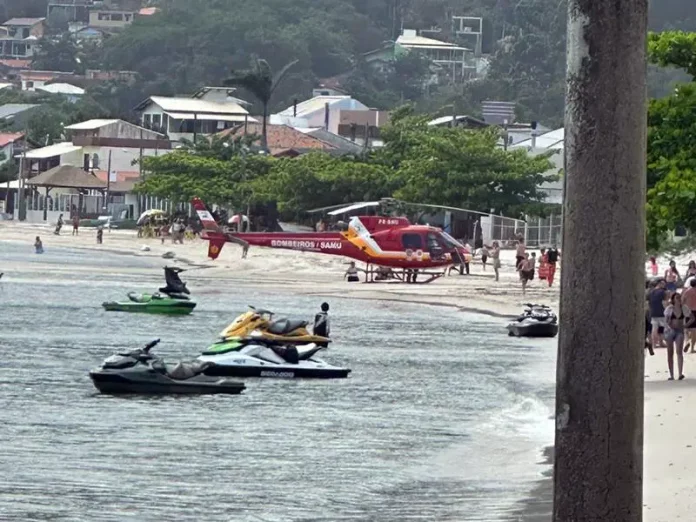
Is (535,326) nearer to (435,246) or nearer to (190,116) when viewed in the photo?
(435,246)

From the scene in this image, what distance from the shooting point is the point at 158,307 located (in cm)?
4509

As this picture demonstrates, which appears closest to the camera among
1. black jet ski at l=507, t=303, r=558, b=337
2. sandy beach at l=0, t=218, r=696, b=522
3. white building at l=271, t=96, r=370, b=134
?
sandy beach at l=0, t=218, r=696, b=522

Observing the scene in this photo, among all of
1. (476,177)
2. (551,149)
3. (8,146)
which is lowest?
(476,177)

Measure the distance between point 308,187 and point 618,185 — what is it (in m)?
78.9

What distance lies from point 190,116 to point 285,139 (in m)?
21.9

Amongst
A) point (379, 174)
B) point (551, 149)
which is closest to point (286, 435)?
point (379, 174)

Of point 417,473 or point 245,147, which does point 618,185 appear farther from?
point 245,147

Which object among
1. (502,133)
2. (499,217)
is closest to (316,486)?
(499,217)

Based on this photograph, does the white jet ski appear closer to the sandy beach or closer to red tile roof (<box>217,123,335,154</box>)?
the sandy beach

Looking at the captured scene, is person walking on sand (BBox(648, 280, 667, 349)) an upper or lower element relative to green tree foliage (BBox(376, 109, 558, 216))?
lower

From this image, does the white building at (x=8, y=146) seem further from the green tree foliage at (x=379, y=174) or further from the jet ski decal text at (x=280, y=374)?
the jet ski decal text at (x=280, y=374)

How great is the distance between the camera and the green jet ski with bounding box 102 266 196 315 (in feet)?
146

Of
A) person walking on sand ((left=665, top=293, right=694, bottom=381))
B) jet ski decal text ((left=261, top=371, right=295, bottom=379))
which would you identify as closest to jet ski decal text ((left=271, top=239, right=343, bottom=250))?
jet ski decal text ((left=261, top=371, right=295, bottom=379))

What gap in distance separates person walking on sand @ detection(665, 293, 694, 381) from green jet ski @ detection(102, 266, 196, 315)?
22405mm
